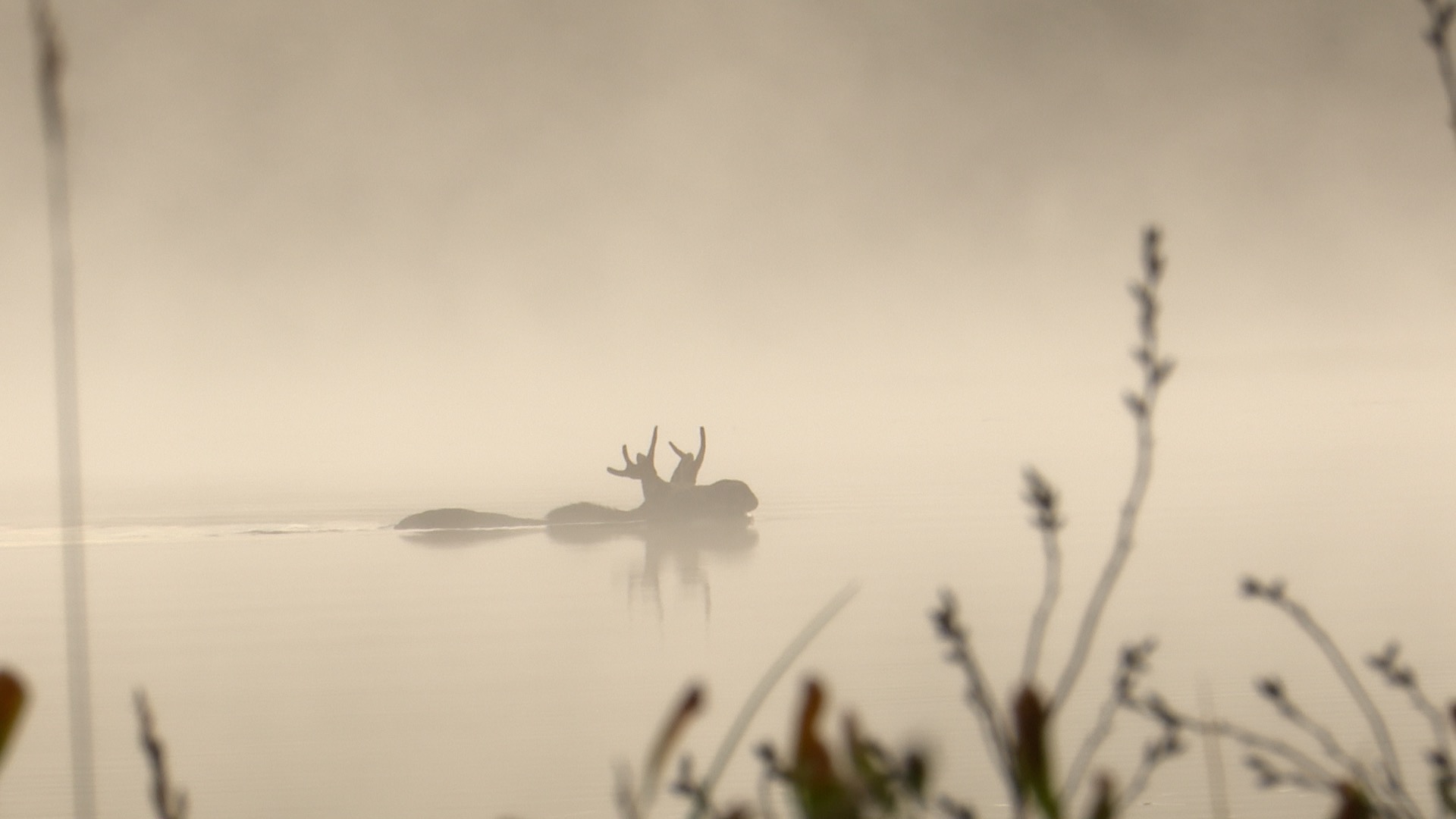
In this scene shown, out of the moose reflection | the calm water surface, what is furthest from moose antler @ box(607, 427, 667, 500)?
the calm water surface

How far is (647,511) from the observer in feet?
51.9

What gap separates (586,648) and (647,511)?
989cm

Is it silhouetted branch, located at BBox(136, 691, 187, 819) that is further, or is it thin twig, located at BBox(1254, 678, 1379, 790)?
thin twig, located at BBox(1254, 678, 1379, 790)

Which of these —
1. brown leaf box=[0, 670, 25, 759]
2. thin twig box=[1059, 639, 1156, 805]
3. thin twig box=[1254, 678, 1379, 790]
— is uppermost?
brown leaf box=[0, 670, 25, 759]

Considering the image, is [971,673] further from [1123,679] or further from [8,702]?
[8,702]

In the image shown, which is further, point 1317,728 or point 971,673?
point 1317,728

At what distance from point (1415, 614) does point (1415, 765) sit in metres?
2.92

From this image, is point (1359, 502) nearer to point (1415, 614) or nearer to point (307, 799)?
point (1415, 614)

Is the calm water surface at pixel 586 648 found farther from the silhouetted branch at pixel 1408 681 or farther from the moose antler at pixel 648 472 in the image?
the moose antler at pixel 648 472

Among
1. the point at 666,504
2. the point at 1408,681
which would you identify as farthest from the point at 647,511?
the point at 1408,681

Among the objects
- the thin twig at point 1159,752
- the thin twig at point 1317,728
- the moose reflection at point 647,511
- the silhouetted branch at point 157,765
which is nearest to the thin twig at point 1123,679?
the thin twig at point 1159,752

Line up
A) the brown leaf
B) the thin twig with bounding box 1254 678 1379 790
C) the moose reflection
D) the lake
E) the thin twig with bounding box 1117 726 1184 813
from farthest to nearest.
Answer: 1. the moose reflection
2. the lake
3. the thin twig with bounding box 1254 678 1379 790
4. the thin twig with bounding box 1117 726 1184 813
5. the brown leaf

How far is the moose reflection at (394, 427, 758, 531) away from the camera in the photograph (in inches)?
596

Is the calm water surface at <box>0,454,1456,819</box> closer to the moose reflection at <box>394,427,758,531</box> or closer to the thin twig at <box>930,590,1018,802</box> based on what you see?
the thin twig at <box>930,590,1018,802</box>
